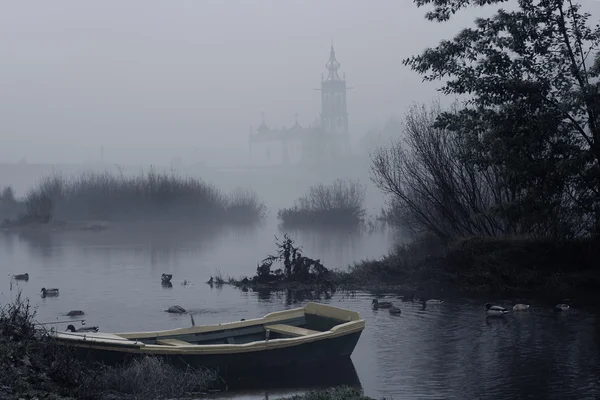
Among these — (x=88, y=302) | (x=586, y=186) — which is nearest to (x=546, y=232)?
(x=586, y=186)

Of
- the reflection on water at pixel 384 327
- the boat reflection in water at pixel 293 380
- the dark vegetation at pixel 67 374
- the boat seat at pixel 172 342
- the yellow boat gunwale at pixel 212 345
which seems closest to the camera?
the dark vegetation at pixel 67 374

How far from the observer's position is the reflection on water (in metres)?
11.0

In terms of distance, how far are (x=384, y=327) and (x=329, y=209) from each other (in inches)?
1238

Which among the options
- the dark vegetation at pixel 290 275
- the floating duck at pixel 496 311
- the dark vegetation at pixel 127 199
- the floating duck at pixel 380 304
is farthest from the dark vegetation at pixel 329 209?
the floating duck at pixel 496 311

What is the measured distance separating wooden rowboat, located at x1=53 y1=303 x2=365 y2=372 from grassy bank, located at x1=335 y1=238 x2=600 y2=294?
6955 mm

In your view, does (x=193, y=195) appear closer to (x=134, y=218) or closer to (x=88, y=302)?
(x=134, y=218)

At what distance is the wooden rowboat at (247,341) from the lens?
10.5 metres

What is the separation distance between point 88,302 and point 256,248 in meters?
15.7

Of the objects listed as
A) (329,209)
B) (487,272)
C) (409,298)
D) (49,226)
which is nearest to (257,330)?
(409,298)

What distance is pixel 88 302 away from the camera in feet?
61.4

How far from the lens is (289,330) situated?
478 inches

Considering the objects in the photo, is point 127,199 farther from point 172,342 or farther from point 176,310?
point 172,342

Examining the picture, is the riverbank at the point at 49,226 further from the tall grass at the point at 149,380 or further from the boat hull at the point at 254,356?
the tall grass at the point at 149,380

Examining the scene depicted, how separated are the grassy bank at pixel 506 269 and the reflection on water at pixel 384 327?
3.74 ft
